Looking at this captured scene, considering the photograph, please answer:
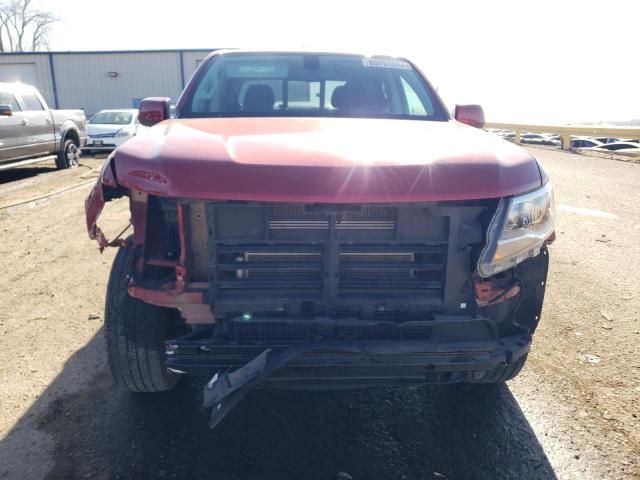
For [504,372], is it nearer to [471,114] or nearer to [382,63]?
[471,114]

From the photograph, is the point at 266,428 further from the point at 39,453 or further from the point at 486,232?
the point at 486,232

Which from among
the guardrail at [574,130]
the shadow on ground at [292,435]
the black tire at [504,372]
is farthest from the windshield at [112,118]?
the black tire at [504,372]

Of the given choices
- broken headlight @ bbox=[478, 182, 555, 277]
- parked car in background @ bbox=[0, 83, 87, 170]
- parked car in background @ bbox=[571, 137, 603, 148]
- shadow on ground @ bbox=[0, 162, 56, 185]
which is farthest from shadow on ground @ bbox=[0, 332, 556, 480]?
parked car in background @ bbox=[571, 137, 603, 148]

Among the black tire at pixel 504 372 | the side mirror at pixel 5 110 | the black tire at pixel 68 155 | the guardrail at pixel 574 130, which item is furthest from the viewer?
the guardrail at pixel 574 130

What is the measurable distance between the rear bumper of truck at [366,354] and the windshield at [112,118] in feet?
47.0

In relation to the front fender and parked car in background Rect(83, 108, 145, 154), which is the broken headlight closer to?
the front fender

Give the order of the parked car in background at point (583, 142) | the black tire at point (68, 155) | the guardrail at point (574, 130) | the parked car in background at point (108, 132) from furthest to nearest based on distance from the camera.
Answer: the parked car in background at point (583, 142) → the parked car in background at point (108, 132) → the guardrail at point (574, 130) → the black tire at point (68, 155)

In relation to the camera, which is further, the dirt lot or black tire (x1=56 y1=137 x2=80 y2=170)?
black tire (x1=56 y1=137 x2=80 y2=170)

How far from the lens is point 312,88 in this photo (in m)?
3.51

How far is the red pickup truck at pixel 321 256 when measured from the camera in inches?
75.3

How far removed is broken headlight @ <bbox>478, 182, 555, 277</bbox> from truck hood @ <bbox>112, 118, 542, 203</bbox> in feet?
0.22

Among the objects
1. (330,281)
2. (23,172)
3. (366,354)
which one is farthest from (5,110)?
(366,354)

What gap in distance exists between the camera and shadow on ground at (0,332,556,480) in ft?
7.19

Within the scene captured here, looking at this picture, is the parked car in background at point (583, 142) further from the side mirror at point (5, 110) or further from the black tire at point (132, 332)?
the black tire at point (132, 332)
